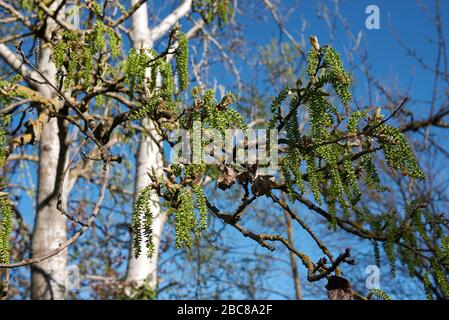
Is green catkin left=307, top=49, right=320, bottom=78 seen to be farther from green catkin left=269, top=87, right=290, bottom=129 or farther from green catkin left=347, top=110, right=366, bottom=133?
green catkin left=347, top=110, right=366, bottom=133

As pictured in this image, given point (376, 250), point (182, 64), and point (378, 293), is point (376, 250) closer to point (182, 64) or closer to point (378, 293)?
point (378, 293)

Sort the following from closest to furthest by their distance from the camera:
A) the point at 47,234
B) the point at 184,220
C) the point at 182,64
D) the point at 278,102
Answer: the point at 184,220
the point at 278,102
the point at 182,64
the point at 47,234

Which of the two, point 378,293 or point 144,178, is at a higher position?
point 144,178

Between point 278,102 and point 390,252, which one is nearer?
point 278,102

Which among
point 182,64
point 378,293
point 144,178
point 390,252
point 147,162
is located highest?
point 147,162

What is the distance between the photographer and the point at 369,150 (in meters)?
2.06

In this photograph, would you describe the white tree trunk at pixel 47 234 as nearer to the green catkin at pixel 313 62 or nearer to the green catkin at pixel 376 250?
the green catkin at pixel 376 250

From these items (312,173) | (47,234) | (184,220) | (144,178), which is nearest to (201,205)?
(184,220)

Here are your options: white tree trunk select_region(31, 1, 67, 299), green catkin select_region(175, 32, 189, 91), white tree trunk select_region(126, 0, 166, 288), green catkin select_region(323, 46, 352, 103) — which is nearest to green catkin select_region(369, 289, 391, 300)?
green catkin select_region(323, 46, 352, 103)

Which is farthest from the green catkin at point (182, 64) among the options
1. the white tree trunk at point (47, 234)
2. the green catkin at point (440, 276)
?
the white tree trunk at point (47, 234)

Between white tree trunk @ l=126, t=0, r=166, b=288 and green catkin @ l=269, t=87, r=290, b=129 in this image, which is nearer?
green catkin @ l=269, t=87, r=290, b=129
